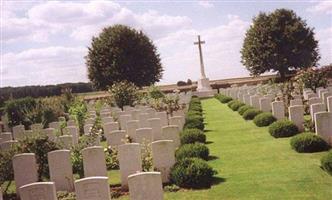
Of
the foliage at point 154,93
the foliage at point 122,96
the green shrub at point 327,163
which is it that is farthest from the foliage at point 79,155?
the foliage at point 154,93

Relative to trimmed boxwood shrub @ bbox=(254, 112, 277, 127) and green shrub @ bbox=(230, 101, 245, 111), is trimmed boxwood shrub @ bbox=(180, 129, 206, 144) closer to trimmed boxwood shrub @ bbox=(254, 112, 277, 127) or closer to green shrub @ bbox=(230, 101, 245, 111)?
trimmed boxwood shrub @ bbox=(254, 112, 277, 127)

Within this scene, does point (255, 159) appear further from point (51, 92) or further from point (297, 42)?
point (51, 92)

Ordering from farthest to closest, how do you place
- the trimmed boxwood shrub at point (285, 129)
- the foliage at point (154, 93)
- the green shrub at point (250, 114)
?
the foliage at point (154, 93) → the green shrub at point (250, 114) → the trimmed boxwood shrub at point (285, 129)

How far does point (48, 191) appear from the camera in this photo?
7789mm

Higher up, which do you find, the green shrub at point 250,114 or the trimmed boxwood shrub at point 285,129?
the green shrub at point 250,114

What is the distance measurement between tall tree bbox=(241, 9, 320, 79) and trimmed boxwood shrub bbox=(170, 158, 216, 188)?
3972 cm

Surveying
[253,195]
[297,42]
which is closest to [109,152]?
[253,195]

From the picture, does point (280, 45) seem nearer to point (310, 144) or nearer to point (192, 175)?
point (310, 144)

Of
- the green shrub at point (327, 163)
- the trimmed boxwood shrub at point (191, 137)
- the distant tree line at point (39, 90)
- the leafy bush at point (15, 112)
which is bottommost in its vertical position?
the green shrub at point (327, 163)

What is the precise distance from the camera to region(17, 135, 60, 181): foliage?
40.6ft

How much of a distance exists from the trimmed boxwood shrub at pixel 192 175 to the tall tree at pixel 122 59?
37.3 m

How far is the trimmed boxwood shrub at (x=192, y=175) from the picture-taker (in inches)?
398

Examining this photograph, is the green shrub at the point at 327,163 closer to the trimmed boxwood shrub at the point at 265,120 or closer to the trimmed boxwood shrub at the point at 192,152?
the trimmed boxwood shrub at the point at 192,152

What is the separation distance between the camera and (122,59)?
159ft
